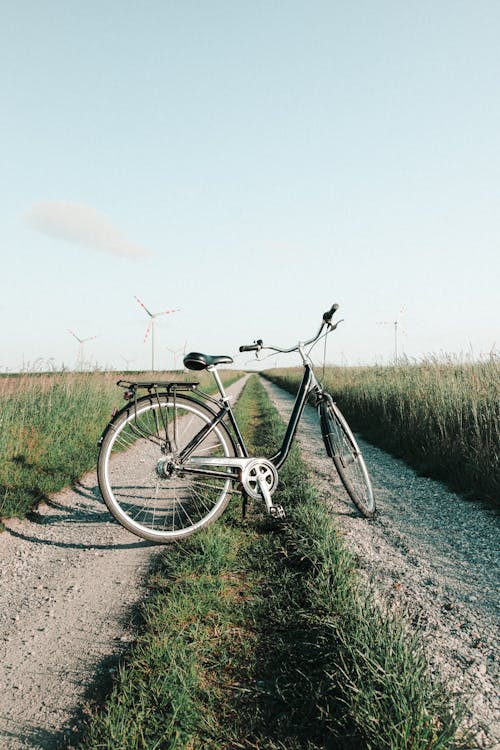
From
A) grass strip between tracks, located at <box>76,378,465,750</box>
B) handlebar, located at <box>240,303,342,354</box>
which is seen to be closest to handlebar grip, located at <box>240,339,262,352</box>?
handlebar, located at <box>240,303,342,354</box>

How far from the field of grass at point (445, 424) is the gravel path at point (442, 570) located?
40cm

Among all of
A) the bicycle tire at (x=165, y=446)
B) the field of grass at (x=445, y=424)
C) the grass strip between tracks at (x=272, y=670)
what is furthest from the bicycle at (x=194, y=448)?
the field of grass at (x=445, y=424)

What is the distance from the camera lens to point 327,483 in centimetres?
635

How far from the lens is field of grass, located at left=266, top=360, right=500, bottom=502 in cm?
608

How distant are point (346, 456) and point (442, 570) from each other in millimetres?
1540

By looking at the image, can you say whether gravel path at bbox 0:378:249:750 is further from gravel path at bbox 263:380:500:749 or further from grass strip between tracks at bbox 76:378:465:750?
gravel path at bbox 263:380:500:749

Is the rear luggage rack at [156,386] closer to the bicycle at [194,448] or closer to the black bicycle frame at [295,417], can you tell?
the bicycle at [194,448]

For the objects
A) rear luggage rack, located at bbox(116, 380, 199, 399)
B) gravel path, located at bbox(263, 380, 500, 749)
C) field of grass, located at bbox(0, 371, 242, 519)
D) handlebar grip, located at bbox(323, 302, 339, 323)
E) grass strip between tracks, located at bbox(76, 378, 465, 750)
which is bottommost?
gravel path, located at bbox(263, 380, 500, 749)

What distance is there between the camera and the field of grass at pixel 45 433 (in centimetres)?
552

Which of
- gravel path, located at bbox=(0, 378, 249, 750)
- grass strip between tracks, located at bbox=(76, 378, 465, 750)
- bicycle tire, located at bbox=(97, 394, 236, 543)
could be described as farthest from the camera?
bicycle tire, located at bbox=(97, 394, 236, 543)

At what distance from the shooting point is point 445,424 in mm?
7828

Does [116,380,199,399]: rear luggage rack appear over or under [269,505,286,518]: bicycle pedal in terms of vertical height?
over

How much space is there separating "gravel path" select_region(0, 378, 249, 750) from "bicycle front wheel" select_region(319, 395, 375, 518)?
2087mm

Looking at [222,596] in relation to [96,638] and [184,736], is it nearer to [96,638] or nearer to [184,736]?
[96,638]
